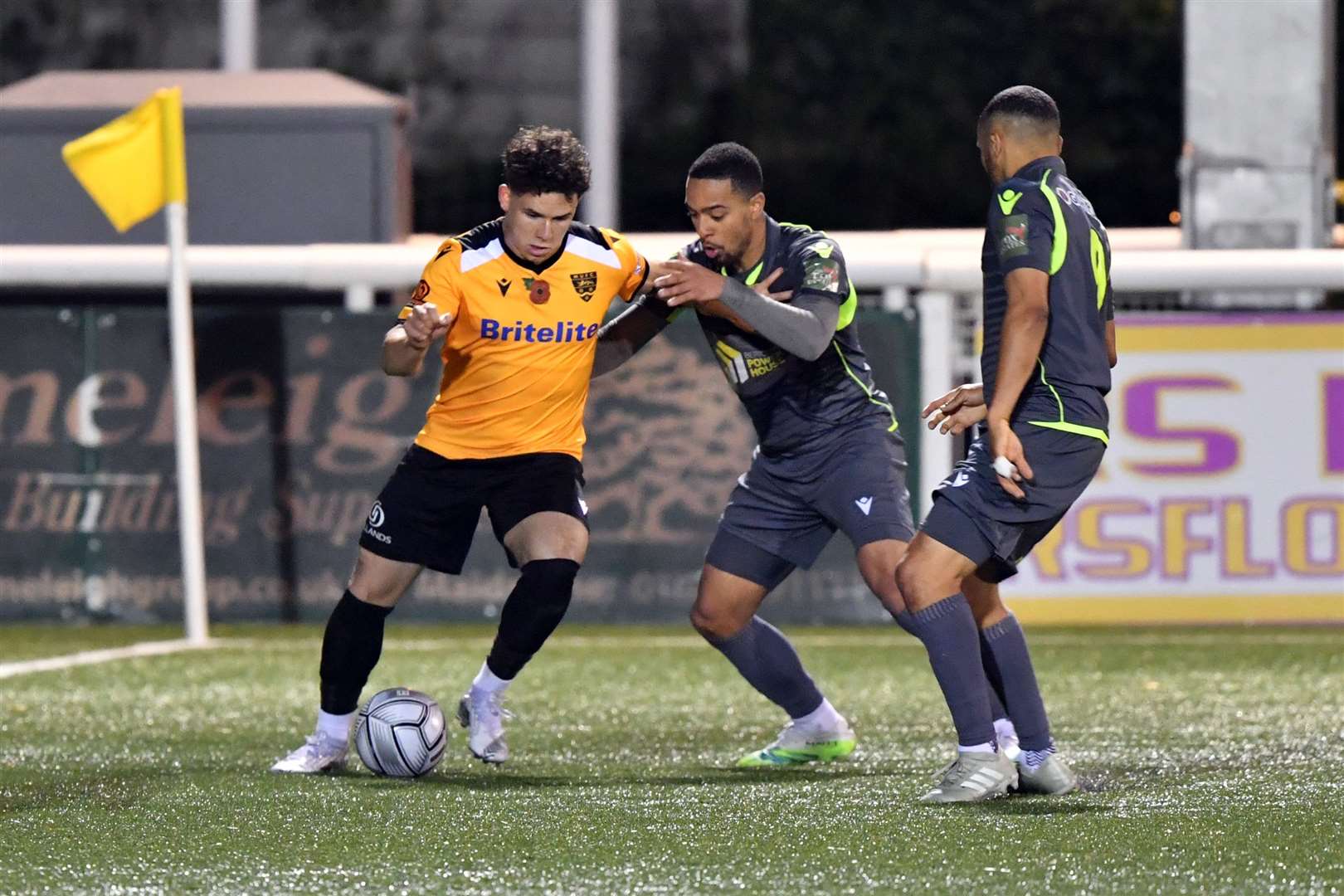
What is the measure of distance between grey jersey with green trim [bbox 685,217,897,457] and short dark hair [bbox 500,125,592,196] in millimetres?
463

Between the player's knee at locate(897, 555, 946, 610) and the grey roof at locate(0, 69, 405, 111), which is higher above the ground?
the grey roof at locate(0, 69, 405, 111)

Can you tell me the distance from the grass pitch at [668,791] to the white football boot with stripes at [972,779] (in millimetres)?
85

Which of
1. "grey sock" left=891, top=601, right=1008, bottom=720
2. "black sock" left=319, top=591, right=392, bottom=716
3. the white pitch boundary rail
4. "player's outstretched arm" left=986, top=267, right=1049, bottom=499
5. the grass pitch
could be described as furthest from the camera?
the white pitch boundary rail

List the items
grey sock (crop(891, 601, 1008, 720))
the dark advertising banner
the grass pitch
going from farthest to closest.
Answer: the dark advertising banner → grey sock (crop(891, 601, 1008, 720)) → the grass pitch

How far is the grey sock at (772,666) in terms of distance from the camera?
6.55 metres

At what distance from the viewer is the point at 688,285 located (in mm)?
5801

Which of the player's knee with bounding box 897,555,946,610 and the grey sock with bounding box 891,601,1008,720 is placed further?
the grey sock with bounding box 891,601,1008,720

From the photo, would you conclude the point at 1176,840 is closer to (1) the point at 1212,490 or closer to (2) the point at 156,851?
(2) the point at 156,851

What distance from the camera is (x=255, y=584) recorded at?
433 inches

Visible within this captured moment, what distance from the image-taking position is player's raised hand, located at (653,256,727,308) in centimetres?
580

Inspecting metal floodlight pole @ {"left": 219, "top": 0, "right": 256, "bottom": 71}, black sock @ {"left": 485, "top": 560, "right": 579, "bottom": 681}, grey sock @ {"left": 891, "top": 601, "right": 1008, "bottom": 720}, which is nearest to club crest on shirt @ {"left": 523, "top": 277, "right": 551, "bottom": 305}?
black sock @ {"left": 485, "top": 560, "right": 579, "bottom": 681}

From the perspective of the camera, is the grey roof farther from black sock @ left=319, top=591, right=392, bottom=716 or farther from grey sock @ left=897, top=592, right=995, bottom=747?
grey sock @ left=897, top=592, right=995, bottom=747

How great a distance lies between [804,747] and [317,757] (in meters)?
1.38

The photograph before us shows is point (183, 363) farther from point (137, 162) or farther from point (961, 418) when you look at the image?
point (961, 418)
